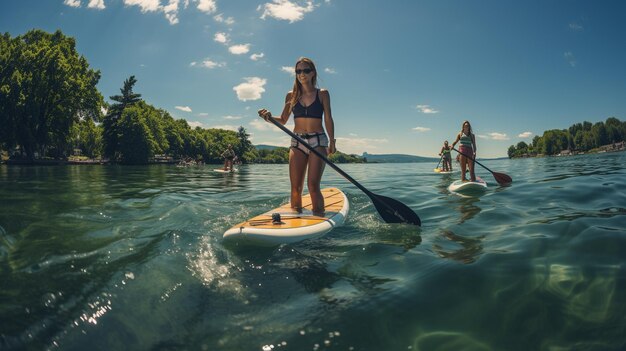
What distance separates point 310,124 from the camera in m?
5.61

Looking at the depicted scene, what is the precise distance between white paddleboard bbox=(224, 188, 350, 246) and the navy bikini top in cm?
174

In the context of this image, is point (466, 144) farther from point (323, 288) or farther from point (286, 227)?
point (323, 288)

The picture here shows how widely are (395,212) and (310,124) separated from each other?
219 cm

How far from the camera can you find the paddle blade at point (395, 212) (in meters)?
5.61

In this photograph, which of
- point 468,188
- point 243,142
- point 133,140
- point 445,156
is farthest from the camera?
point 243,142

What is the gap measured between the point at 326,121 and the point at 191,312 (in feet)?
12.6

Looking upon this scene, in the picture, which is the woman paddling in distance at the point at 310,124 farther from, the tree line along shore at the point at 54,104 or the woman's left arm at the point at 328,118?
the tree line along shore at the point at 54,104

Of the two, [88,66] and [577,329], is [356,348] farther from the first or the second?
[88,66]

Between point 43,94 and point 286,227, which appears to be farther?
point 43,94

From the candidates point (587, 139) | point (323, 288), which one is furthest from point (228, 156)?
point (587, 139)

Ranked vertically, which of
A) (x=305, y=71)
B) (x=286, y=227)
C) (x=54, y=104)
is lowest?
(x=286, y=227)

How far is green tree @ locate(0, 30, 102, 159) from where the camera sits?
114 feet

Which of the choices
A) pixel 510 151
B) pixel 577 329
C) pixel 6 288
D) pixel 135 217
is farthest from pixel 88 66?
pixel 510 151

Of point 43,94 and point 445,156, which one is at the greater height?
point 43,94
